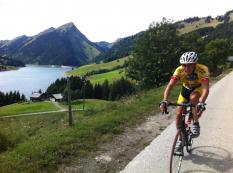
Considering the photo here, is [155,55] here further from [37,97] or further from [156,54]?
[37,97]

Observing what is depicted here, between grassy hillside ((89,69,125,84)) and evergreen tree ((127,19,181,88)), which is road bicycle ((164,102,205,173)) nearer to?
evergreen tree ((127,19,181,88))

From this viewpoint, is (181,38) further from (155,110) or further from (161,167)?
(161,167)

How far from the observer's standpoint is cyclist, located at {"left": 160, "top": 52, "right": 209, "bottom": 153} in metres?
6.93

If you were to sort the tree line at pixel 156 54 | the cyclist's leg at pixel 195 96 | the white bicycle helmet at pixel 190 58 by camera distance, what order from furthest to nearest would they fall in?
1. the tree line at pixel 156 54
2. the cyclist's leg at pixel 195 96
3. the white bicycle helmet at pixel 190 58

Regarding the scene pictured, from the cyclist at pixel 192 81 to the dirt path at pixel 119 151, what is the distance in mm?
1748

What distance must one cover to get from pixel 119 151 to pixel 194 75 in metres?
2.72

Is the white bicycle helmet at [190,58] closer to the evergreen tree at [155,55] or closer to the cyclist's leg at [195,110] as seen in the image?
the cyclist's leg at [195,110]

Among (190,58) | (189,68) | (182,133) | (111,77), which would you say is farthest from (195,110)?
(111,77)

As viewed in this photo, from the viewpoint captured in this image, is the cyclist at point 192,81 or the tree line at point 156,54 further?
the tree line at point 156,54

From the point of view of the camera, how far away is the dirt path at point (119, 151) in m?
7.31

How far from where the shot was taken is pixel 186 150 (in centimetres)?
814

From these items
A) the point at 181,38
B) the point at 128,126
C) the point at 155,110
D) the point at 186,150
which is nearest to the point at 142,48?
the point at 181,38

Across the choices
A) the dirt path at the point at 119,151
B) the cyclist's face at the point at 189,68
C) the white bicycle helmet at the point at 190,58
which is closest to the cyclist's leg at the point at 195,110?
the cyclist's face at the point at 189,68

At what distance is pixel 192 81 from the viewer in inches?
291
